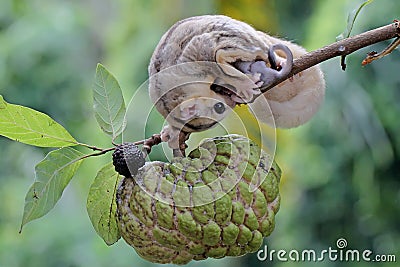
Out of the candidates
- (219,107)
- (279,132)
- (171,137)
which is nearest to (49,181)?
(171,137)

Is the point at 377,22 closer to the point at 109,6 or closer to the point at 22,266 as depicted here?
the point at 22,266

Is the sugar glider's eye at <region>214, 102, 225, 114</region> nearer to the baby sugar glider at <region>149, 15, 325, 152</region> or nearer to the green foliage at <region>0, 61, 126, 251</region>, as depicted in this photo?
the baby sugar glider at <region>149, 15, 325, 152</region>

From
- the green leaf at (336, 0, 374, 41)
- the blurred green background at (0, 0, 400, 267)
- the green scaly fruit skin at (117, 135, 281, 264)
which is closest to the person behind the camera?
the green scaly fruit skin at (117, 135, 281, 264)

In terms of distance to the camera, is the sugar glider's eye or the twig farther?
the sugar glider's eye

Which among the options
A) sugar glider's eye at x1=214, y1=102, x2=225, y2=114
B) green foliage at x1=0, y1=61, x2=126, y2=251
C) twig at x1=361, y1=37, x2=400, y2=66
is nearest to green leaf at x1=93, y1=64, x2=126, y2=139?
green foliage at x1=0, y1=61, x2=126, y2=251

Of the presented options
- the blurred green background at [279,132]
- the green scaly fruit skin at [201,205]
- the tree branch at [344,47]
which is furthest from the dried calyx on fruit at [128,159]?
the blurred green background at [279,132]

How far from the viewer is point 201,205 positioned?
0.65 metres

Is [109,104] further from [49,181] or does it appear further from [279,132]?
[279,132]

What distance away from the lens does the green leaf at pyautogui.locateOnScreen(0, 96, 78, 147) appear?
2.23 feet

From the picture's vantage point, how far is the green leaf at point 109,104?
2.34 ft

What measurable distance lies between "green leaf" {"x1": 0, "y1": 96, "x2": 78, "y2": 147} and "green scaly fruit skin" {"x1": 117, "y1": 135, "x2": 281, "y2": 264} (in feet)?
0.27

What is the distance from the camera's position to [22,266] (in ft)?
9.57

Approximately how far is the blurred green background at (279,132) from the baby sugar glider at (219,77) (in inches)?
46.1

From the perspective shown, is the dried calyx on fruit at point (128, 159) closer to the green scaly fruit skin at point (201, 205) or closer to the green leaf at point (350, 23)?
the green scaly fruit skin at point (201, 205)
